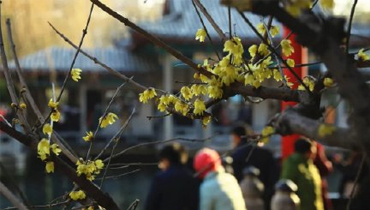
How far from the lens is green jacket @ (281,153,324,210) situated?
4.68 m

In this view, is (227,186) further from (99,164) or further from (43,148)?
(43,148)

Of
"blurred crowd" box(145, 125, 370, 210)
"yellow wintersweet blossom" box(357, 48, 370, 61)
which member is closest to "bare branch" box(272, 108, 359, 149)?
"yellow wintersweet blossom" box(357, 48, 370, 61)

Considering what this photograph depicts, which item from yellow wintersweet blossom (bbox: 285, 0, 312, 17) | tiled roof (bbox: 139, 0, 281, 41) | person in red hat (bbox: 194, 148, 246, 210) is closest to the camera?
yellow wintersweet blossom (bbox: 285, 0, 312, 17)

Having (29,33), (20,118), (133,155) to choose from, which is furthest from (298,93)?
(133,155)

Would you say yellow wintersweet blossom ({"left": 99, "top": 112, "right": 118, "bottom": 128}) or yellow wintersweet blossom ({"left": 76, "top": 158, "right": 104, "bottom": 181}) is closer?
yellow wintersweet blossom ({"left": 76, "top": 158, "right": 104, "bottom": 181})

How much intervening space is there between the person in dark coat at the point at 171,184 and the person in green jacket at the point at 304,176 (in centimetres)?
69

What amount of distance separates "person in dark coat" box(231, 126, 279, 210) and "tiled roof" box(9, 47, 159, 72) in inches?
468

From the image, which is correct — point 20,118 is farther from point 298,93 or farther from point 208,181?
point 208,181

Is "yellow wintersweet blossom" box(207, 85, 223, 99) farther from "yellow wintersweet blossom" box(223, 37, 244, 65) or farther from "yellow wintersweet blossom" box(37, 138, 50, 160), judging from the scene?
"yellow wintersweet blossom" box(37, 138, 50, 160)

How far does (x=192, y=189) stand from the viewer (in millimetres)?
4633

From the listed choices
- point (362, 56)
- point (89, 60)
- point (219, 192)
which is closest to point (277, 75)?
point (362, 56)

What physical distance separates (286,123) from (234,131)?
4170mm

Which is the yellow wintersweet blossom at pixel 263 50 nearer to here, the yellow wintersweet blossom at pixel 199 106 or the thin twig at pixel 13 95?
the yellow wintersweet blossom at pixel 199 106

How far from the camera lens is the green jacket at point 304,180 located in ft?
15.3
